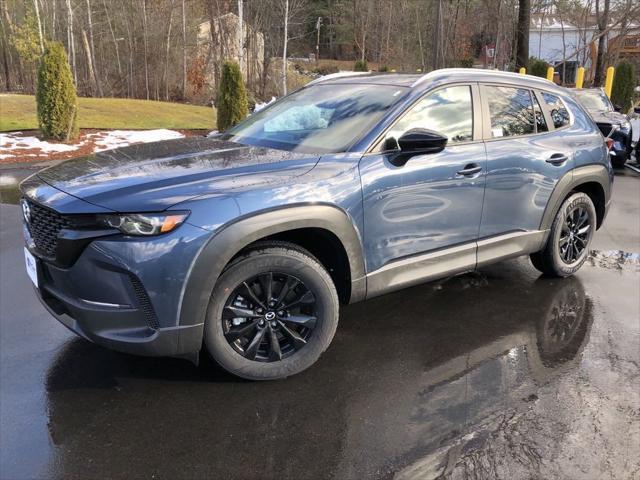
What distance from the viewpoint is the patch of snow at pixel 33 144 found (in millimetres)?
12539

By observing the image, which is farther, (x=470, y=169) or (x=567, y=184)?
(x=567, y=184)

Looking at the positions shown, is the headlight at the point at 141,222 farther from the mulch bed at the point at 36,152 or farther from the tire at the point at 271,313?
the mulch bed at the point at 36,152

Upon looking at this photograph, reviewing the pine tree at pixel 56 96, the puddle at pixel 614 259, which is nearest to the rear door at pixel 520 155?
the puddle at pixel 614 259

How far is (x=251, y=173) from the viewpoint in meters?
3.05

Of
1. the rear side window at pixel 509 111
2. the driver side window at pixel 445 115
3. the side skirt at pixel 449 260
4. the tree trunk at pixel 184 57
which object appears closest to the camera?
the side skirt at pixel 449 260

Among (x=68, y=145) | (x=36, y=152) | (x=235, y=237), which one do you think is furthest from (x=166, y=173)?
(x=68, y=145)

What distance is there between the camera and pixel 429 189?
3.63 m

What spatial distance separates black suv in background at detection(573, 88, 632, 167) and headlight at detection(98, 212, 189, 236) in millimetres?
11042

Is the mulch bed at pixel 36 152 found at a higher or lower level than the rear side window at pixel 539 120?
lower

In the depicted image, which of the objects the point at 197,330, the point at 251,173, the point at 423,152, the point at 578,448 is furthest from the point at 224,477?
the point at 423,152

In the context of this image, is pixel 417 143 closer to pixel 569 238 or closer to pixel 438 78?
pixel 438 78

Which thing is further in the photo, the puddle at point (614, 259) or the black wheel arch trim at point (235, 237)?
the puddle at point (614, 259)

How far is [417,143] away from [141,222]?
173 cm

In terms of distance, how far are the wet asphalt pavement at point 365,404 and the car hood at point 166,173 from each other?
1.15m
